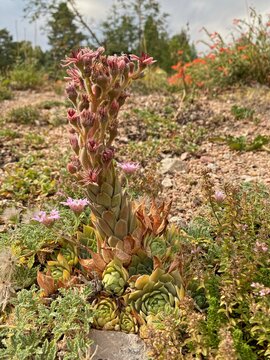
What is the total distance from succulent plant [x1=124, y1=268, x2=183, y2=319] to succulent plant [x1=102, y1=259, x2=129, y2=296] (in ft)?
0.25

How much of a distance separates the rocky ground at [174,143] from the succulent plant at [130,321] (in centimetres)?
116

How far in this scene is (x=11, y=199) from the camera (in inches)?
175

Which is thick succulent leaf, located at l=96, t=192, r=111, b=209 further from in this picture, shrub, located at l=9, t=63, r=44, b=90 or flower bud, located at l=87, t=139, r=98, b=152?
shrub, located at l=9, t=63, r=44, b=90

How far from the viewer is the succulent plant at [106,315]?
8.21 ft

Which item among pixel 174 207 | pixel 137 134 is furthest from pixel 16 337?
pixel 137 134

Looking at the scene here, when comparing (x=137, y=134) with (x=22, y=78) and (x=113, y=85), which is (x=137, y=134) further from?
(x=22, y=78)

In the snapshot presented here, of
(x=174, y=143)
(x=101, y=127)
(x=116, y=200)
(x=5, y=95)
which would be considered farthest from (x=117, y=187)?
(x=5, y=95)

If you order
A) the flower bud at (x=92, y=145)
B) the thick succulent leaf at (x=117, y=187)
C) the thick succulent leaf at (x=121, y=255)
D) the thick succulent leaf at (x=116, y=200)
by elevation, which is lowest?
the thick succulent leaf at (x=121, y=255)

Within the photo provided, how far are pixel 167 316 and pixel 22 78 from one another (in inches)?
391

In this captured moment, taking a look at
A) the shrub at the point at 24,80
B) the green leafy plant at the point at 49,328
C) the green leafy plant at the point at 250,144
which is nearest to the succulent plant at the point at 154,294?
the green leafy plant at the point at 49,328

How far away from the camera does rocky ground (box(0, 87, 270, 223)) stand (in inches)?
172

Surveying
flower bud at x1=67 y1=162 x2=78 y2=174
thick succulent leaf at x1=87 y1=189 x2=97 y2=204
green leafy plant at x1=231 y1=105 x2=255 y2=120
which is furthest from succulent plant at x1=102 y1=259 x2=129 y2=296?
green leafy plant at x1=231 y1=105 x2=255 y2=120

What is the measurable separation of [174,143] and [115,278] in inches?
129

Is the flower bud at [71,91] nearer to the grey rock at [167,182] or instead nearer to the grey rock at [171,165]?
the grey rock at [167,182]
